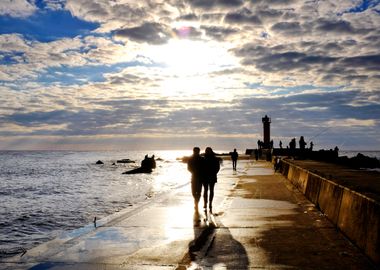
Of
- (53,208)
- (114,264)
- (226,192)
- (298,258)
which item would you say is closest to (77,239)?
(114,264)

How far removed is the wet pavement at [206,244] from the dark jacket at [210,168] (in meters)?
0.96

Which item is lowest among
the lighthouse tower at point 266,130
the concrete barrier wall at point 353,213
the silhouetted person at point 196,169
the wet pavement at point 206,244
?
the wet pavement at point 206,244

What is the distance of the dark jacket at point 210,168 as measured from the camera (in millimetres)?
11469

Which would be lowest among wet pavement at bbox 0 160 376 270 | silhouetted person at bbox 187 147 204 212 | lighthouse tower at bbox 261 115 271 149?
wet pavement at bbox 0 160 376 270

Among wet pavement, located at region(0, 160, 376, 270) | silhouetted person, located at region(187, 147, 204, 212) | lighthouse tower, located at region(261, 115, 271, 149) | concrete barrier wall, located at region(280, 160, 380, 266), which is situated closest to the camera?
concrete barrier wall, located at region(280, 160, 380, 266)

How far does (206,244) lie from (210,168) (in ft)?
13.6

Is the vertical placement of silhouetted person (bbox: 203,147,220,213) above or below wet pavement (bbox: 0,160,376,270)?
above

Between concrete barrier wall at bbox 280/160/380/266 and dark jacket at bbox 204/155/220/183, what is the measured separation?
9.61 ft

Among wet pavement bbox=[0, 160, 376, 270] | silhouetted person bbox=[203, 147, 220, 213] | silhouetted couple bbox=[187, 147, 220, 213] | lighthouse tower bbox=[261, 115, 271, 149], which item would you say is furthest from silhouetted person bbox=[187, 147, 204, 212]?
lighthouse tower bbox=[261, 115, 271, 149]

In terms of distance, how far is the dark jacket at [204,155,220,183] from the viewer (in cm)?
1147

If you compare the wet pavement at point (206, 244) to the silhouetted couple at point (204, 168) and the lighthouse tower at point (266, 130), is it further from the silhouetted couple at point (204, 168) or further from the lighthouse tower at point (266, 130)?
the lighthouse tower at point (266, 130)

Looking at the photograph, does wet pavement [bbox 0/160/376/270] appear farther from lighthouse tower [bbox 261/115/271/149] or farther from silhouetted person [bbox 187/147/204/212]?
lighthouse tower [bbox 261/115/271/149]

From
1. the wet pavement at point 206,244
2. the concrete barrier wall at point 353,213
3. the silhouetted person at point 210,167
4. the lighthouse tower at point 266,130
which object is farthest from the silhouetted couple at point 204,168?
the lighthouse tower at point 266,130

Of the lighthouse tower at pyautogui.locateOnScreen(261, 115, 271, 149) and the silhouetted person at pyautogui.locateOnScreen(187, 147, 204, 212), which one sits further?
the lighthouse tower at pyautogui.locateOnScreen(261, 115, 271, 149)
